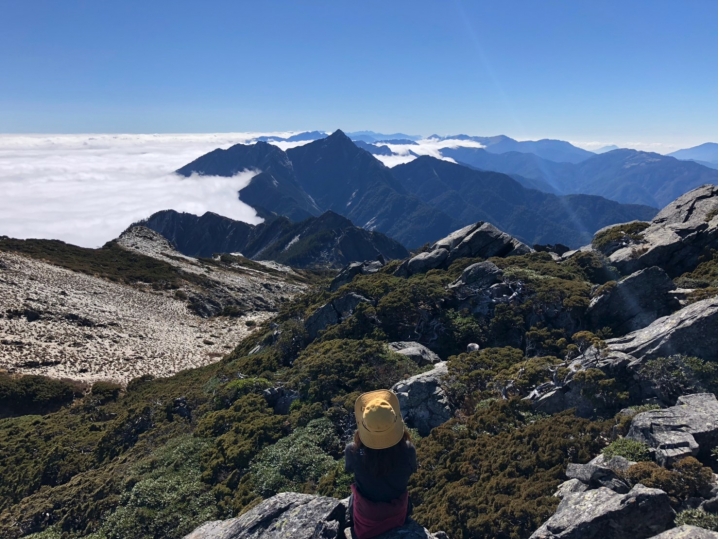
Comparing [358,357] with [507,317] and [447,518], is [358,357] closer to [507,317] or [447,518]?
[507,317]

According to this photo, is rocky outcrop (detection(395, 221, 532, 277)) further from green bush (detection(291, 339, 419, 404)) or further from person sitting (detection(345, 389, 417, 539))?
person sitting (detection(345, 389, 417, 539))

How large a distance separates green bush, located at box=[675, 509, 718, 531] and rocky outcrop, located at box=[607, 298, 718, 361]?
6.78 metres

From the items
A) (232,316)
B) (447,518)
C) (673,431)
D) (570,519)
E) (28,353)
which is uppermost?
(673,431)

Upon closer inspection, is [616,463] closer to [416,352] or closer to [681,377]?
[681,377]

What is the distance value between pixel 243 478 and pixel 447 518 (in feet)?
24.0

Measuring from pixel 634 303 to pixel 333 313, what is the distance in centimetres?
1699

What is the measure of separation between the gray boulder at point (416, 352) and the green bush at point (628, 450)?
10347mm

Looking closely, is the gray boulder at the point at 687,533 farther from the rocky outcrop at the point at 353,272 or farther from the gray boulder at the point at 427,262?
the rocky outcrop at the point at 353,272

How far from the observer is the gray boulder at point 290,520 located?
8328 millimetres

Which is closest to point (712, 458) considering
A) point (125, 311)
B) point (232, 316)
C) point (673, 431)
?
point (673, 431)

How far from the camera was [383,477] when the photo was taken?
742cm

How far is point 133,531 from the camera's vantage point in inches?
485

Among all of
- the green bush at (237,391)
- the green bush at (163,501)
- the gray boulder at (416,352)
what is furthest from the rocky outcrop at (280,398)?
the gray boulder at (416,352)

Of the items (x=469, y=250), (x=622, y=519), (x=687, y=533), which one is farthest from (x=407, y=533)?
(x=469, y=250)
